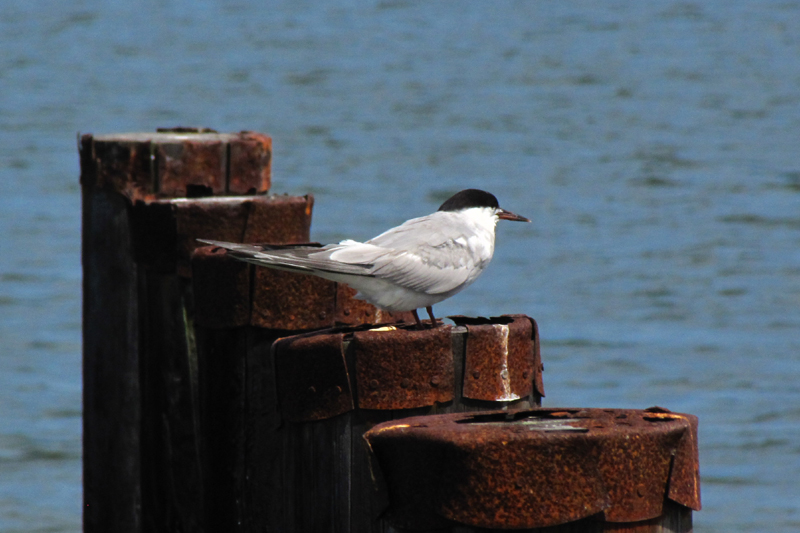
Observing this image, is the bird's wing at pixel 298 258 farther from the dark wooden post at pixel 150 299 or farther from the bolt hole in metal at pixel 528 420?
the bolt hole in metal at pixel 528 420

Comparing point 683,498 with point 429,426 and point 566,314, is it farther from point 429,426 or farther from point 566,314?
point 566,314

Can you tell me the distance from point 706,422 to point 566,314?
7.40 feet

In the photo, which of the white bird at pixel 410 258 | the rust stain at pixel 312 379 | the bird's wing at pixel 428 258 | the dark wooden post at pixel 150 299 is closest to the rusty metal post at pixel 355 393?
the rust stain at pixel 312 379

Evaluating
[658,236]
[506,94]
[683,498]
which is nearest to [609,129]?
[506,94]

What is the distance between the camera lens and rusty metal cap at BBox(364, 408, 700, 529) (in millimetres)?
2055

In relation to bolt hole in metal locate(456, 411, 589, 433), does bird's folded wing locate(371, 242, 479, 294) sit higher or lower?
higher

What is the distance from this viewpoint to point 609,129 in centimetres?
1691

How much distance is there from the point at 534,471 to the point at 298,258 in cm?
131

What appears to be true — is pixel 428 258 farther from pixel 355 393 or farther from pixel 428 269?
pixel 355 393

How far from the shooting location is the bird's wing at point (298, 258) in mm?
3076

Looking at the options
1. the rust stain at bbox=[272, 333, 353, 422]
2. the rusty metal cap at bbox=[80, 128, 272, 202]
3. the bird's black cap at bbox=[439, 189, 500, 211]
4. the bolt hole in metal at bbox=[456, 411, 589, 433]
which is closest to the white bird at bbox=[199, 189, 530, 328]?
the bird's black cap at bbox=[439, 189, 500, 211]

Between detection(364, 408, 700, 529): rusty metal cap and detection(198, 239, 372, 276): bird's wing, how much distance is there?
994mm

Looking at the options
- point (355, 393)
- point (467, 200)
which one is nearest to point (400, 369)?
point (355, 393)

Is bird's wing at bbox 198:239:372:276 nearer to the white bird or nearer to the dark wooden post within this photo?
the white bird
